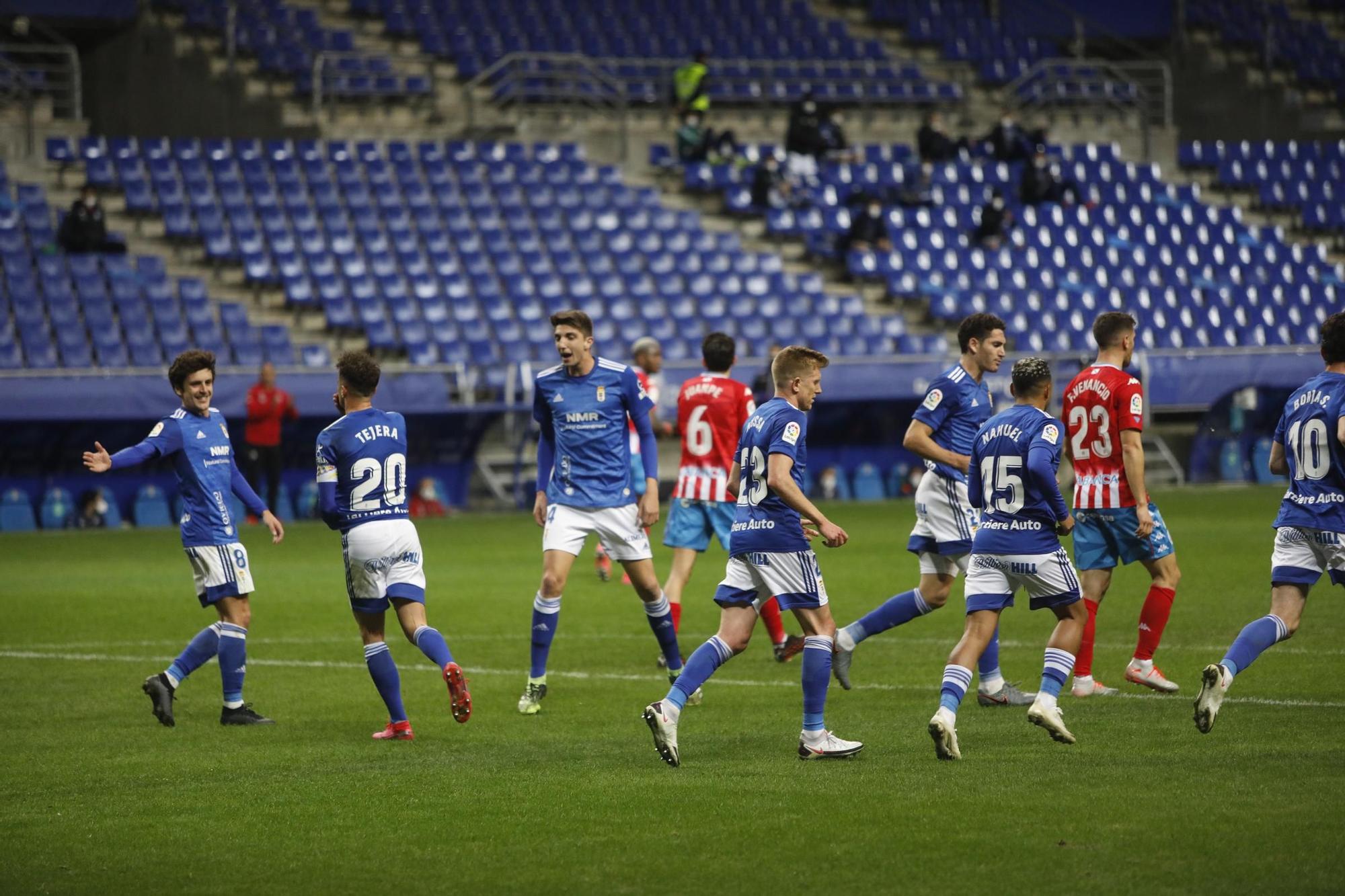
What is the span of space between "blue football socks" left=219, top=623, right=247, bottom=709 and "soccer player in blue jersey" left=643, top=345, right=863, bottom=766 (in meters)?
2.65

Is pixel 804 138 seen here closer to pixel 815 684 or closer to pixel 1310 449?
pixel 1310 449

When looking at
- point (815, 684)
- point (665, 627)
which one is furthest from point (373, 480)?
point (815, 684)

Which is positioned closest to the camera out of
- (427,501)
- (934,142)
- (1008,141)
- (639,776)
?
(639,776)

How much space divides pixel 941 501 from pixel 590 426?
1.94 meters

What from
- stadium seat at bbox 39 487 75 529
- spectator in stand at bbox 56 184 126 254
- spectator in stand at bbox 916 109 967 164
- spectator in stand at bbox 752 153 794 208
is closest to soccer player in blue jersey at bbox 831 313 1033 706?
stadium seat at bbox 39 487 75 529

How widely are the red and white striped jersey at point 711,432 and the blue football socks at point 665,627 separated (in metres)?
1.57

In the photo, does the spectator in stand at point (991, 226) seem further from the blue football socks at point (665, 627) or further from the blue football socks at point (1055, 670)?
the blue football socks at point (1055, 670)

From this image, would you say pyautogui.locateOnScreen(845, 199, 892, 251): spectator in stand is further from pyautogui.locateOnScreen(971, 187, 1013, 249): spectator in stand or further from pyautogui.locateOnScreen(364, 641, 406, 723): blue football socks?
pyautogui.locateOnScreen(364, 641, 406, 723): blue football socks

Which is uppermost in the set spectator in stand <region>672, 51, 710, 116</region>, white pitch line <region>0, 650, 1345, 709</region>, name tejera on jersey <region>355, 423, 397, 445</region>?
spectator in stand <region>672, 51, 710, 116</region>

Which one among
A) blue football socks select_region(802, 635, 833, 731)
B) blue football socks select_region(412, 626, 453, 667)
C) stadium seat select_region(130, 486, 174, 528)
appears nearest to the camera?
blue football socks select_region(802, 635, 833, 731)

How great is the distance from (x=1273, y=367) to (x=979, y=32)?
1284 cm

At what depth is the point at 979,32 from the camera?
3709 cm

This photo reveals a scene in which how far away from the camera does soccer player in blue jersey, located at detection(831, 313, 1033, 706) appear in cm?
986

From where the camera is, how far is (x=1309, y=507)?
8219mm
